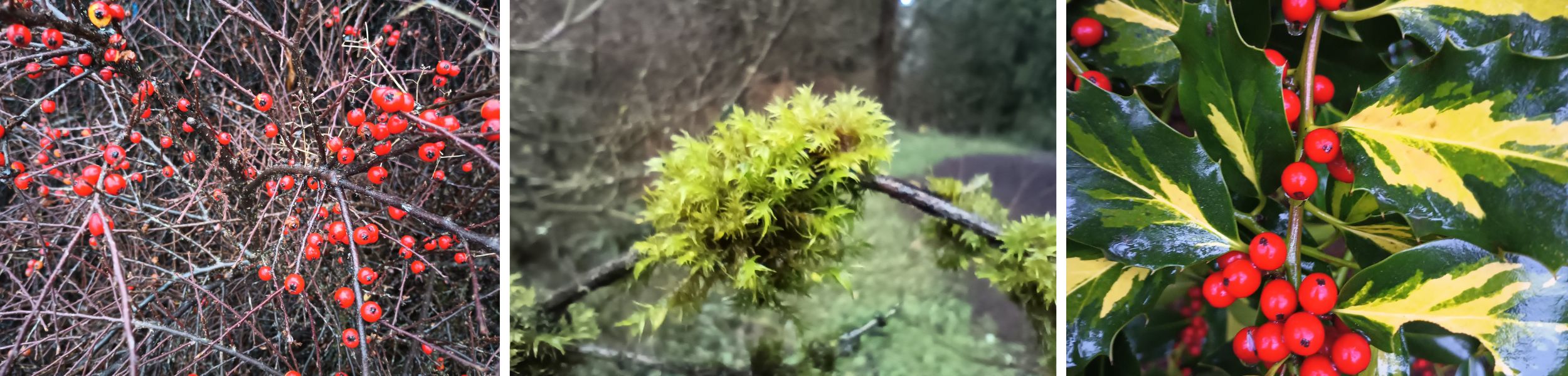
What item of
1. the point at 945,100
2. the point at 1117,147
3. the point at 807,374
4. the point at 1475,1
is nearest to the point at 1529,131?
the point at 1475,1

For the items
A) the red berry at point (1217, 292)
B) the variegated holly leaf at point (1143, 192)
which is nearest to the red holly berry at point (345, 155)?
the variegated holly leaf at point (1143, 192)

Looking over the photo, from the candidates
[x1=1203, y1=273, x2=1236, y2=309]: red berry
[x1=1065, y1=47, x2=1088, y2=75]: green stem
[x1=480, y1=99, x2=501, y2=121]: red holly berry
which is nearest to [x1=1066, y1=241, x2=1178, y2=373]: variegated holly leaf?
[x1=1203, y1=273, x2=1236, y2=309]: red berry

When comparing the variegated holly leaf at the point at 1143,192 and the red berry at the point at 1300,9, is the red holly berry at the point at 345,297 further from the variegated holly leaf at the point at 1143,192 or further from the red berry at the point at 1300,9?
the red berry at the point at 1300,9

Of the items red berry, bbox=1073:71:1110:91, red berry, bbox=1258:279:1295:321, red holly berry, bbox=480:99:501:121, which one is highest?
red berry, bbox=1073:71:1110:91

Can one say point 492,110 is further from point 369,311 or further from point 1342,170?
point 1342,170

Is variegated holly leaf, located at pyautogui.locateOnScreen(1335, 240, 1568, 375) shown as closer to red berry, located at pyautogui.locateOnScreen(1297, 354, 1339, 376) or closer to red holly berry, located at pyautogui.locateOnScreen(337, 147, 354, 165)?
red berry, located at pyautogui.locateOnScreen(1297, 354, 1339, 376)

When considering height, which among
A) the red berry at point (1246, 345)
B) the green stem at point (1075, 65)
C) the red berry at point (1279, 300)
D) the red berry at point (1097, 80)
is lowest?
the red berry at point (1246, 345)
